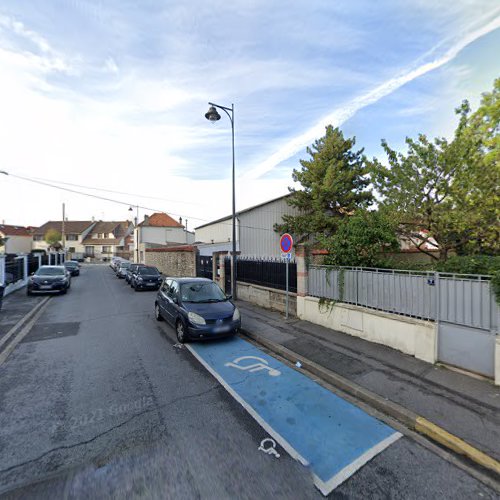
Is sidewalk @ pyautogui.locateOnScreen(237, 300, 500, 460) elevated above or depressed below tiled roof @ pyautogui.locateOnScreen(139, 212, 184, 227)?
below

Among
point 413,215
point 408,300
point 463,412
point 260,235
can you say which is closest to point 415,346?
point 408,300

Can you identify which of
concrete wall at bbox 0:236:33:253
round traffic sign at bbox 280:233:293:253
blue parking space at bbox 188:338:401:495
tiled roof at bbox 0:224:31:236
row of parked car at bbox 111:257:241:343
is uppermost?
tiled roof at bbox 0:224:31:236

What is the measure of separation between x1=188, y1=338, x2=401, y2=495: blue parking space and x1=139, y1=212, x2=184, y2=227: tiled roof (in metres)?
39.1

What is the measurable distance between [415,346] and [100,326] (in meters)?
8.18

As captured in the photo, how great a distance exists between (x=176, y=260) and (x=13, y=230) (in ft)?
194

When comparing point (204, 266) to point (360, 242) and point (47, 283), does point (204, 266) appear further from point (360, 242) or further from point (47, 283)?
point (360, 242)

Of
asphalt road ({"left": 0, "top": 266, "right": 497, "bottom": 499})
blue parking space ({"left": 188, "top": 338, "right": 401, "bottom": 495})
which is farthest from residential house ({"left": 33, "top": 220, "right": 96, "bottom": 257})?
blue parking space ({"left": 188, "top": 338, "right": 401, "bottom": 495})

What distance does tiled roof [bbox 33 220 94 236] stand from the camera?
202ft

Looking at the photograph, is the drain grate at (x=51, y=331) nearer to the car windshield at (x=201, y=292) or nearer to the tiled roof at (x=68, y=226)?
the car windshield at (x=201, y=292)

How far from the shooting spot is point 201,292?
294 inches

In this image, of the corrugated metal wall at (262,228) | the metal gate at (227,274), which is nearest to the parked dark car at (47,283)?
the metal gate at (227,274)

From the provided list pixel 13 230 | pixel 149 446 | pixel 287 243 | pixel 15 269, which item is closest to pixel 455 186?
pixel 287 243

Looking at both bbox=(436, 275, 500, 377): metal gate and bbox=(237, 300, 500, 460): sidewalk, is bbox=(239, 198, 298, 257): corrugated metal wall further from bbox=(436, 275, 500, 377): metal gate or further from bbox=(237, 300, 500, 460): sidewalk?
bbox=(436, 275, 500, 377): metal gate

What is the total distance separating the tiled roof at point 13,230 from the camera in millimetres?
57450
